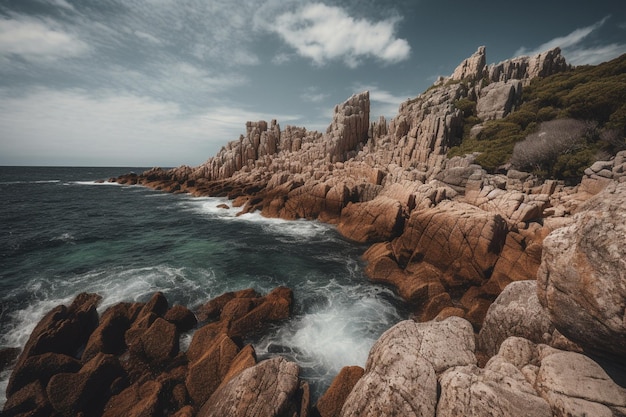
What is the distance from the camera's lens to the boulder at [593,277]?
4.81 meters

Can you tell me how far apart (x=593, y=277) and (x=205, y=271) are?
2161 centimetres

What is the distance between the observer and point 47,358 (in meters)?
10.5

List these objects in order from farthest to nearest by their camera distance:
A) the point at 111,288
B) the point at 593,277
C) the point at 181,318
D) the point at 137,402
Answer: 1. the point at 111,288
2. the point at 181,318
3. the point at 137,402
4. the point at 593,277

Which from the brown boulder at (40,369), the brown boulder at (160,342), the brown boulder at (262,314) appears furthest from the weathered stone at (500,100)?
the brown boulder at (40,369)

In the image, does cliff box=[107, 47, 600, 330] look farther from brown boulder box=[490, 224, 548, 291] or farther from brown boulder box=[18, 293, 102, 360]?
brown boulder box=[18, 293, 102, 360]

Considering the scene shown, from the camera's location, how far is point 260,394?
770 cm

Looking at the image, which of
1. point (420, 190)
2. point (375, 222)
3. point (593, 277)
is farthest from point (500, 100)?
point (593, 277)

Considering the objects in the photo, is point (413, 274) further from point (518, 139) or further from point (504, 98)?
point (504, 98)

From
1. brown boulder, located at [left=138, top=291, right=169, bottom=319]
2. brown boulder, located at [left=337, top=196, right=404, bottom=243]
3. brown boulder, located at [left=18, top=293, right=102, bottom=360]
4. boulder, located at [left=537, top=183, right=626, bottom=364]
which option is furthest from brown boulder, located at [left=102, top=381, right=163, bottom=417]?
brown boulder, located at [left=337, top=196, right=404, bottom=243]

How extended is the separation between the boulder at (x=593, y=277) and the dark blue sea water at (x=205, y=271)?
28.3ft

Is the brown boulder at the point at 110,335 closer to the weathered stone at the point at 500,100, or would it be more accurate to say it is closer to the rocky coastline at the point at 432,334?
the rocky coastline at the point at 432,334

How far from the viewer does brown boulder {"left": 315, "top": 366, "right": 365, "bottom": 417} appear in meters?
8.46

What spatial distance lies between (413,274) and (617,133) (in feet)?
104

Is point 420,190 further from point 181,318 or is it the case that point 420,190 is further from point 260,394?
point 260,394
